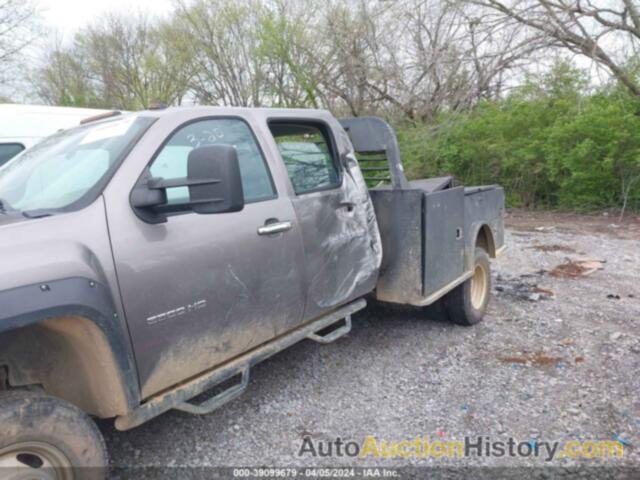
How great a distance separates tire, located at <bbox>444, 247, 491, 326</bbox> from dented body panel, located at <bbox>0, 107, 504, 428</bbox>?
96 cm

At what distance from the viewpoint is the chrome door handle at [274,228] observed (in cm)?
262

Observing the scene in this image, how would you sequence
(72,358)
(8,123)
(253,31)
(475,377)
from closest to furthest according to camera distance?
(72,358) < (475,377) < (8,123) < (253,31)

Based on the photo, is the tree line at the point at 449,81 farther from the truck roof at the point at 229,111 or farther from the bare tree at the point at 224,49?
the truck roof at the point at 229,111

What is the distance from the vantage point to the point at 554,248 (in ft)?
27.0

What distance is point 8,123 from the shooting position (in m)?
5.61

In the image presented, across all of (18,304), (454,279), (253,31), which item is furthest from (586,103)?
(253,31)

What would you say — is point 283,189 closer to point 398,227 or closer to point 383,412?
point 398,227

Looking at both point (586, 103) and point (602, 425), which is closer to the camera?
point (602, 425)

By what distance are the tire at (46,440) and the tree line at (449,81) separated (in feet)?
38.8

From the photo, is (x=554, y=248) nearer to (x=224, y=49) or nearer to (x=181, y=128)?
(x=181, y=128)

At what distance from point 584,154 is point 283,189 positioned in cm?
1045

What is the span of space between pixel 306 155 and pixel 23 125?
4468 millimetres

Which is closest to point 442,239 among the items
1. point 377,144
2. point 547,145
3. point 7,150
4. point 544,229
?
point 377,144

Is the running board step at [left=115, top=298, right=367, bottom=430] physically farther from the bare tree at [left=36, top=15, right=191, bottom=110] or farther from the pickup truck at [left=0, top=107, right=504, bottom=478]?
the bare tree at [left=36, top=15, right=191, bottom=110]
